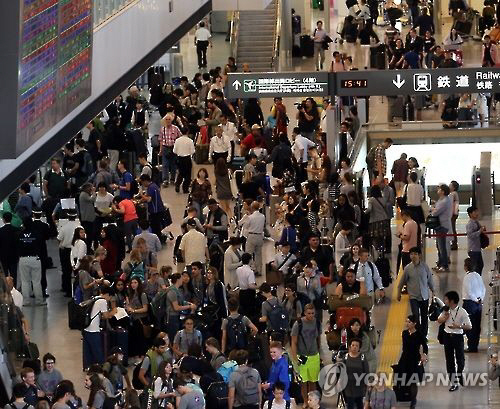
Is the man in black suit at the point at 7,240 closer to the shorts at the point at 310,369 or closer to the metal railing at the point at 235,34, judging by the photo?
the shorts at the point at 310,369

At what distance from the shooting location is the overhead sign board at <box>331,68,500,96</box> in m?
30.6

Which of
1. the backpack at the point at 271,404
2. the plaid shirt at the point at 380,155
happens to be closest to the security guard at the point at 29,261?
the backpack at the point at 271,404

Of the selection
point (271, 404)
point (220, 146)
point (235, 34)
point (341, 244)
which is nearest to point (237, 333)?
point (271, 404)

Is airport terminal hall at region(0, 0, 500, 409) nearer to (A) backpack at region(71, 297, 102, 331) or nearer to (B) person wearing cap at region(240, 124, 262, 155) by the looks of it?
(A) backpack at region(71, 297, 102, 331)

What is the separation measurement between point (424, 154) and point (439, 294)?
9783 mm

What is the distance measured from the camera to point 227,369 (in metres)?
20.0

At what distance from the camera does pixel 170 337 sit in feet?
74.6

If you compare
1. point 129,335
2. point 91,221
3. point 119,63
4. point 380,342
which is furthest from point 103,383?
point 119,63

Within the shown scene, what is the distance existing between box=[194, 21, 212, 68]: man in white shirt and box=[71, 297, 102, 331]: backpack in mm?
23616

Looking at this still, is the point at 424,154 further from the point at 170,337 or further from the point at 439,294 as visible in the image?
the point at 170,337

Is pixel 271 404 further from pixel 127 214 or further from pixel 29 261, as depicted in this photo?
pixel 127 214

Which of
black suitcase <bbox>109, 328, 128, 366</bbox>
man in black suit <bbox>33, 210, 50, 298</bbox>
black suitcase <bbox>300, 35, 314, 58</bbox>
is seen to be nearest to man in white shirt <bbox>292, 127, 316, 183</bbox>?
man in black suit <bbox>33, 210, 50, 298</bbox>

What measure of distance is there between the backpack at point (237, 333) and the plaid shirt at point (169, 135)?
1019 centimetres

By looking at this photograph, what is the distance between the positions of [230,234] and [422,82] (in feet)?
15.0
